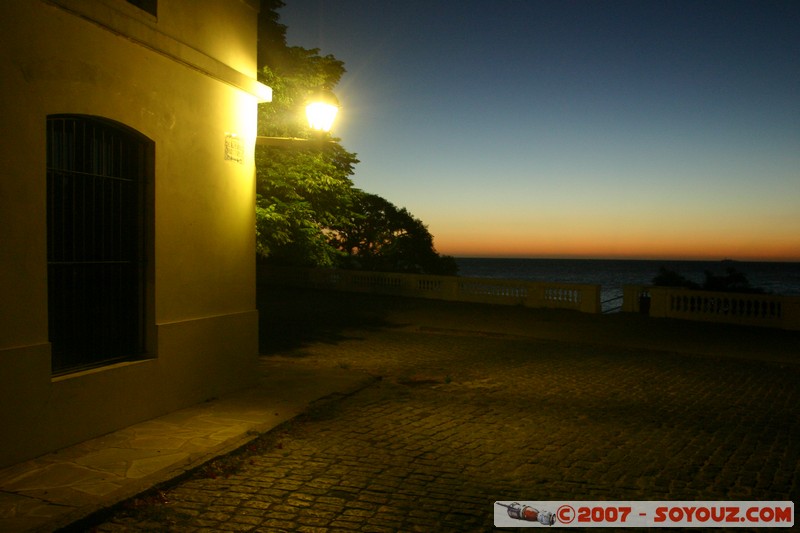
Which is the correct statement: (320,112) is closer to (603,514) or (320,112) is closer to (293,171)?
(293,171)

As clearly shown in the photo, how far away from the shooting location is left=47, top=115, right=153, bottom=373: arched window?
20.0 feet

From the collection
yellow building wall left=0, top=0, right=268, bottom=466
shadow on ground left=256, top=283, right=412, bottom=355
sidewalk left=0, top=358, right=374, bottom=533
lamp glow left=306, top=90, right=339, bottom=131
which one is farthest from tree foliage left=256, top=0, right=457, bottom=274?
sidewalk left=0, top=358, right=374, bottom=533

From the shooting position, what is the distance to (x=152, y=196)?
7047mm

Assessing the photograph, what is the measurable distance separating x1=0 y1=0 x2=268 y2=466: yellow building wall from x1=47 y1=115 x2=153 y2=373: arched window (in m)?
0.18

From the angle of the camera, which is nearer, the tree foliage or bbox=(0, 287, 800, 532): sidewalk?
bbox=(0, 287, 800, 532): sidewalk

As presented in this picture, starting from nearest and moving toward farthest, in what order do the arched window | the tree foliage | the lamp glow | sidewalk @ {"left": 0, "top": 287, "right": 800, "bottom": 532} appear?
1. sidewalk @ {"left": 0, "top": 287, "right": 800, "bottom": 532}
2. the arched window
3. the lamp glow
4. the tree foliage

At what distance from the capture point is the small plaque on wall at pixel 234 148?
8.34 meters

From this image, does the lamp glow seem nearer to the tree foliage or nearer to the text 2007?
the tree foliage

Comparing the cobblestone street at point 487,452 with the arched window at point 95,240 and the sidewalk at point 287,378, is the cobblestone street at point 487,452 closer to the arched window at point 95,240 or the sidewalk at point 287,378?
the sidewalk at point 287,378

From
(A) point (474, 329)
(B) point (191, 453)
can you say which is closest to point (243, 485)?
(B) point (191, 453)

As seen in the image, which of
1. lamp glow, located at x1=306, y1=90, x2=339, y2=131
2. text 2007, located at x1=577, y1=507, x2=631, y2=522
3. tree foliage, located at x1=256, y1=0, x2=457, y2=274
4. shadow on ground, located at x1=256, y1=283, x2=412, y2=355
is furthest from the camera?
shadow on ground, located at x1=256, y1=283, x2=412, y2=355

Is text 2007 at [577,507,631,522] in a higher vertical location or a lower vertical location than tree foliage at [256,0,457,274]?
lower

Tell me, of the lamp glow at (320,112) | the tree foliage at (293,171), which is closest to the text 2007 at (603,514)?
the lamp glow at (320,112)

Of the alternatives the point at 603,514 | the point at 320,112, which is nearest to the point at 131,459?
the point at 603,514
